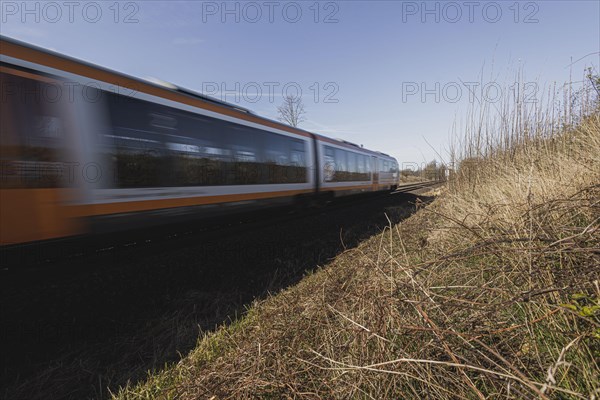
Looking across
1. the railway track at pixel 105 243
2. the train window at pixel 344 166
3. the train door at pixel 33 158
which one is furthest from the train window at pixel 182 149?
the train window at pixel 344 166

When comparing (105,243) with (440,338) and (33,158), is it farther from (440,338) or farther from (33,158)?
(440,338)

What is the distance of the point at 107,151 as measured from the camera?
3.80m

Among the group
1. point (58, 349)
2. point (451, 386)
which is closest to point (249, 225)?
point (58, 349)

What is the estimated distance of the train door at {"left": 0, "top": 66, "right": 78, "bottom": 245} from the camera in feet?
9.49

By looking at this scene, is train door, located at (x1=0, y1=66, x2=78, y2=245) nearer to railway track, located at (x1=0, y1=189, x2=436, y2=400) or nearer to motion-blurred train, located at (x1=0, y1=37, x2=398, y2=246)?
motion-blurred train, located at (x1=0, y1=37, x2=398, y2=246)

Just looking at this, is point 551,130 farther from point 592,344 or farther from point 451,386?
point 451,386

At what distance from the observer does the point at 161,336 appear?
248 cm

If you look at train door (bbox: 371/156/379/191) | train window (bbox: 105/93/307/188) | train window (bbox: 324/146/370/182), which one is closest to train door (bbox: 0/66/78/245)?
train window (bbox: 105/93/307/188)

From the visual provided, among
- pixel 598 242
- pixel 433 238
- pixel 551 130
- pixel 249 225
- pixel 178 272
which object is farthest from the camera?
pixel 249 225

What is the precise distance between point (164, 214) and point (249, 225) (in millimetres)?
2660

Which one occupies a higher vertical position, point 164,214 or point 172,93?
point 172,93

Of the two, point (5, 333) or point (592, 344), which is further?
point (5, 333)

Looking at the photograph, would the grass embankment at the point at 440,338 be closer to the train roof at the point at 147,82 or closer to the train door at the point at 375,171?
the train roof at the point at 147,82

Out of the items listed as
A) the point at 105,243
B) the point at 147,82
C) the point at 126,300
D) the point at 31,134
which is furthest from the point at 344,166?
the point at 31,134
